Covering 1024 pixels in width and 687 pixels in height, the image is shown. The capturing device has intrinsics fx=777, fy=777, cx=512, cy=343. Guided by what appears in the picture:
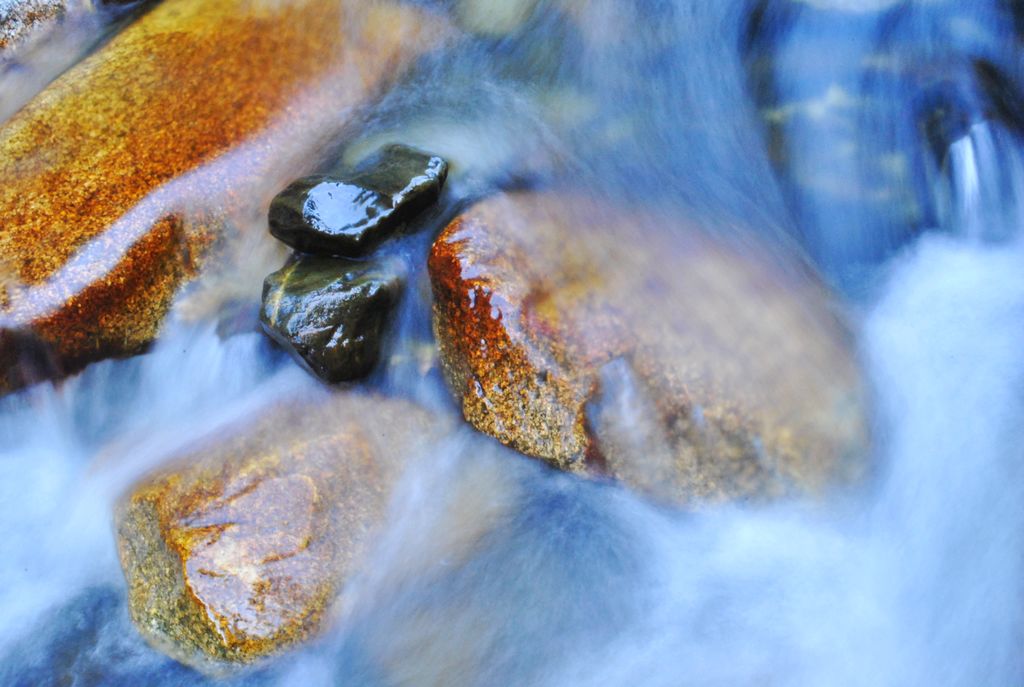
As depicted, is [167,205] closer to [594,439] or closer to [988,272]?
[594,439]

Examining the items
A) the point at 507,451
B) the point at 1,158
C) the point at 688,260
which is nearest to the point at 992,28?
A: the point at 688,260

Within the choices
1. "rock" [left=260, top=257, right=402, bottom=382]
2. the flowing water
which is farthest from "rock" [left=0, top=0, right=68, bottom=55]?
"rock" [left=260, top=257, right=402, bottom=382]

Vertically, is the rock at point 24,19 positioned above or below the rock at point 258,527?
above

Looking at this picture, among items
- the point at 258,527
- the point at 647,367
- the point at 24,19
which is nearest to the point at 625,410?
the point at 647,367

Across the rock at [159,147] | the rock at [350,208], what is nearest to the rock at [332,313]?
the rock at [350,208]

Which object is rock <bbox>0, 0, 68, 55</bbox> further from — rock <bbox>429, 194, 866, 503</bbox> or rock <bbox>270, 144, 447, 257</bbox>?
rock <bbox>429, 194, 866, 503</bbox>

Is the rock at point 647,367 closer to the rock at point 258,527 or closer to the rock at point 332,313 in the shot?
the rock at point 332,313

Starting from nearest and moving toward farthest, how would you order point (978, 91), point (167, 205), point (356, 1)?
point (167, 205) < point (978, 91) < point (356, 1)
